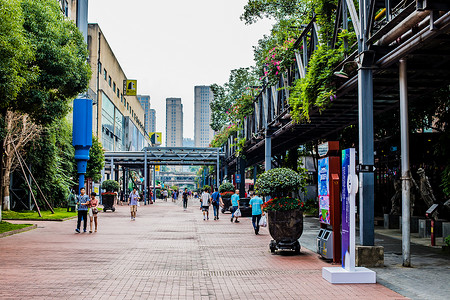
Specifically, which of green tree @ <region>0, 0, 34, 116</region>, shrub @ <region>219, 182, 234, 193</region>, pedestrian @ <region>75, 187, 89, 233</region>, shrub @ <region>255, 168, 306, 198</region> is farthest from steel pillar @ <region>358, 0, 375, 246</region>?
shrub @ <region>219, 182, 234, 193</region>

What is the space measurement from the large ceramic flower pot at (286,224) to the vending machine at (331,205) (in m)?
1.08

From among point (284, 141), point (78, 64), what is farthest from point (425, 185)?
point (78, 64)

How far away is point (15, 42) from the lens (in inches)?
580

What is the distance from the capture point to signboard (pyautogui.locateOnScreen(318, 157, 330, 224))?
11.2m

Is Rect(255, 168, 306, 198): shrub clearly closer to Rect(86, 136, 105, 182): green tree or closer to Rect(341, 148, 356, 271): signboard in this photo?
Rect(341, 148, 356, 271): signboard

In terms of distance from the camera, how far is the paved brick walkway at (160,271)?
7.81 metres

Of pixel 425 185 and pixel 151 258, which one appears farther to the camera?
pixel 425 185

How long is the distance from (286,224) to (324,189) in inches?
63.7

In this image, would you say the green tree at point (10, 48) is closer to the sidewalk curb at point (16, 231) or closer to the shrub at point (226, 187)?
the sidewalk curb at point (16, 231)

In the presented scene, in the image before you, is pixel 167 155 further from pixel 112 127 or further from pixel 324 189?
pixel 324 189

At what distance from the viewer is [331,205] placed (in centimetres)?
1098

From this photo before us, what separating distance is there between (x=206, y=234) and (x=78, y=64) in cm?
869

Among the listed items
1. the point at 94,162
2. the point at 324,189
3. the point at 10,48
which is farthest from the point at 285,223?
the point at 94,162

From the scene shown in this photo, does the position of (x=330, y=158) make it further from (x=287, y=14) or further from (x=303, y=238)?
(x=287, y=14)
